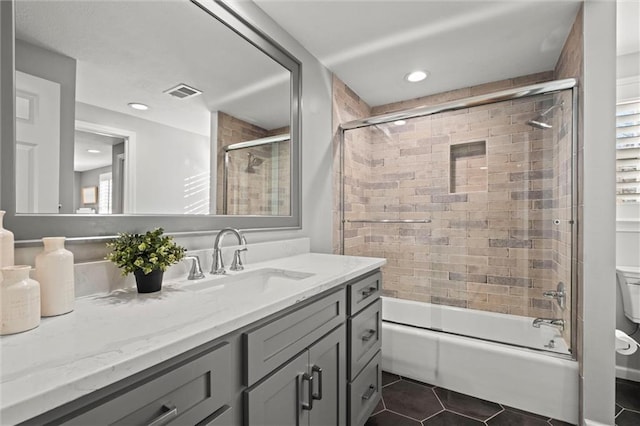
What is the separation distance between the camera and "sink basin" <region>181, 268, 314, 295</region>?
1267mm

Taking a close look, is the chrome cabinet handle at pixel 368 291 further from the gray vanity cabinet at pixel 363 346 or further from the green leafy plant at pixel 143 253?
the green leafy plant at pixel 143 253

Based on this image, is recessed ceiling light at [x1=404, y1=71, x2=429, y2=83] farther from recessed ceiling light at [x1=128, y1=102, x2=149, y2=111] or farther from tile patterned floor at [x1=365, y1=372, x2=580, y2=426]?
tile patterned floor at [x1=365, y1=372, x2=580, y2=426]

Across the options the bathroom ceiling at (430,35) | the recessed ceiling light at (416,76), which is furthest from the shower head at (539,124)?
the recessed ceiling light at (416,76)

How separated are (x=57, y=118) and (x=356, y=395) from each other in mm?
1617

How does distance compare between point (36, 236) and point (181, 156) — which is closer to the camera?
point (36, 236)

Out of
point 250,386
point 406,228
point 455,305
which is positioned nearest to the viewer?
point 250,386

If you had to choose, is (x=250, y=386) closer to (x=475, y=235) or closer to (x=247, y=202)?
(x=247, y=202)

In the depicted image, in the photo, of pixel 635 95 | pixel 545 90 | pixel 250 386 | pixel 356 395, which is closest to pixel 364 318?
pixel 356 395

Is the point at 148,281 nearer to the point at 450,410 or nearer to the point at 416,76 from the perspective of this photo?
the point at 450,410

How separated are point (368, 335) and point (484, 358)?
2.94 ft

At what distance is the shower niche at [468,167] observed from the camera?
255 cm

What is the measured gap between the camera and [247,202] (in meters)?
1.75

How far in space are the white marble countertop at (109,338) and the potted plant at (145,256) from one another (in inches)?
2.0

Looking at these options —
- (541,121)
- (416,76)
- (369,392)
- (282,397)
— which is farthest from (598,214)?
(282,397)
